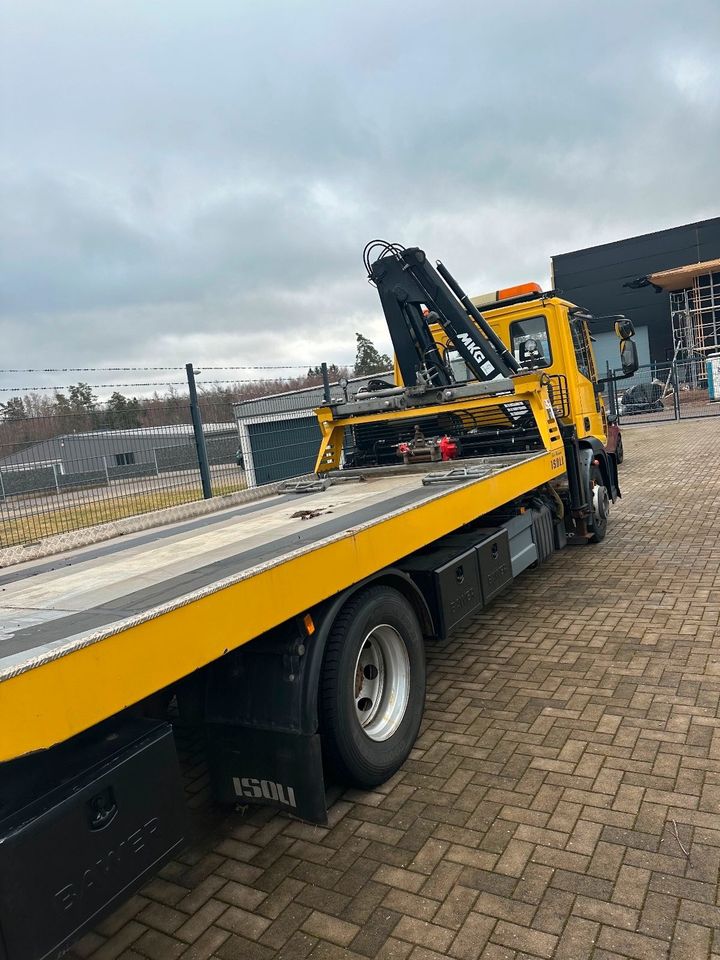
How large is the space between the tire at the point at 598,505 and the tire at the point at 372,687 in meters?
4.25

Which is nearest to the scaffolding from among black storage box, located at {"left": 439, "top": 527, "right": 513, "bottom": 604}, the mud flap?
black storage box, located at {"left": 439, "top": 527, "right": 513, "bottom": 604}

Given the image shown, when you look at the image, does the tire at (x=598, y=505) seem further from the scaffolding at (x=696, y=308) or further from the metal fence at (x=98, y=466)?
the scaffolding at (x=696, y=308)

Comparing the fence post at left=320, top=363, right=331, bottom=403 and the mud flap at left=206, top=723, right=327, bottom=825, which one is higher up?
the fence post at left=320, top=363, right=331, bottom=403

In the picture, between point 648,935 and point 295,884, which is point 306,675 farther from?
point 648,935

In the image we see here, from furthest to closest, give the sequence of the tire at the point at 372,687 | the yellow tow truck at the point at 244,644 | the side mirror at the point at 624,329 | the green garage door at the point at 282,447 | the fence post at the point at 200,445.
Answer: the green garage door at the point at 282,447 < the fence post at the point at 200,445 < the side mirror at the point at 624,329 < the tire at the point at 372,687 < the yellow tow truck at the point at 244,644

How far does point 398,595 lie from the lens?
11.9 ft

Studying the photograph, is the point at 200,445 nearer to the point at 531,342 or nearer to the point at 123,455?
the point at 123,455

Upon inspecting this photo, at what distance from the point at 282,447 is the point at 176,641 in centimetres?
797

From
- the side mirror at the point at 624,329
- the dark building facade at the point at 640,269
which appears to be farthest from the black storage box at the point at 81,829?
the dark building facade at the point at 640,269

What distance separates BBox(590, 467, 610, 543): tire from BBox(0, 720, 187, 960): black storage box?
235 inches

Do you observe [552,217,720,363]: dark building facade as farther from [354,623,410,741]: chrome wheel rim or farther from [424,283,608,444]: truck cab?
[354,623,410,741]: chrome wheel rim

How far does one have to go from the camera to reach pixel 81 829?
1.91m

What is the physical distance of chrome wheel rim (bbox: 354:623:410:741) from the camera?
3.48 m

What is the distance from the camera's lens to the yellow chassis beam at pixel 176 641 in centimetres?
168
